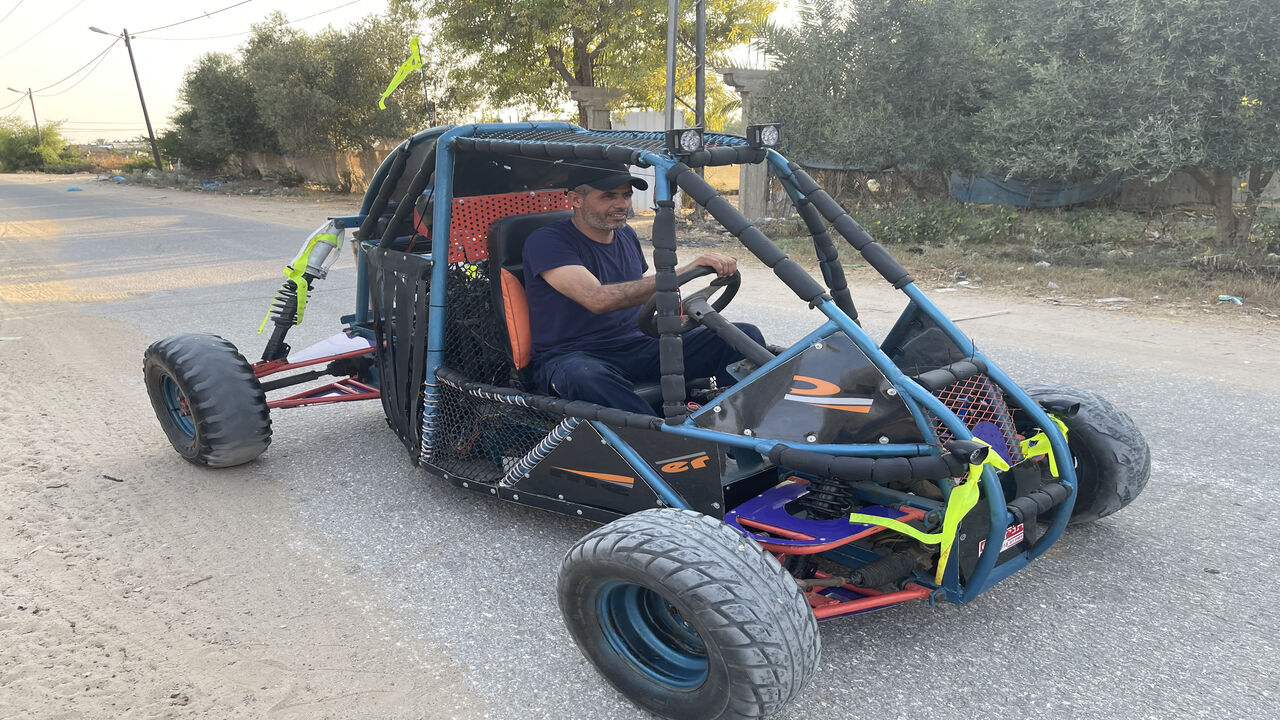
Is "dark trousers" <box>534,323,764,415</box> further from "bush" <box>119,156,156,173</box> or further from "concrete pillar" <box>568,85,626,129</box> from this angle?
"bush" <box>119,156,156,173</box>

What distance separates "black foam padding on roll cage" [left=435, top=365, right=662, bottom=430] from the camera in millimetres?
3107

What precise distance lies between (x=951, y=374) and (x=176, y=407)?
12.8 ft

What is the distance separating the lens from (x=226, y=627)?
3.10 m

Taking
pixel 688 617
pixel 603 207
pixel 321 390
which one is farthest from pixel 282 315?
pixel 688 617

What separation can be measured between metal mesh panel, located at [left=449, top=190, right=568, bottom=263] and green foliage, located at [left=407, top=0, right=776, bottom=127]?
1363 centimetres

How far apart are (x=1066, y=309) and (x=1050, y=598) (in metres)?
6.18

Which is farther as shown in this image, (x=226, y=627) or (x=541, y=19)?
(x=541, y=19)

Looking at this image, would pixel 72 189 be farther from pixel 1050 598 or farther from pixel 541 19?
pixel 1050 598

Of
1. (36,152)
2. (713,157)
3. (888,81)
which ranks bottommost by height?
(36,152)

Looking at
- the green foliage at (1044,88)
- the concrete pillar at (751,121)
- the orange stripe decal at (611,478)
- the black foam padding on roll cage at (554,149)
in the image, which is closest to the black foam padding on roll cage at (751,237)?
the black foam padding on roll cage at (554,149)

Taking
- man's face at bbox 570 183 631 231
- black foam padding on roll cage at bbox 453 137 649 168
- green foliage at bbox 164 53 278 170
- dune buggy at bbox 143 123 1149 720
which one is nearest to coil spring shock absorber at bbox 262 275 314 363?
dune buggy at bbox 143 123 1149 720

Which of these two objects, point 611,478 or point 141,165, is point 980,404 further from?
point 141,165

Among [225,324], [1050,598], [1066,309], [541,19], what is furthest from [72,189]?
[1050,598]

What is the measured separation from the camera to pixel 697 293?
3.16 meters
